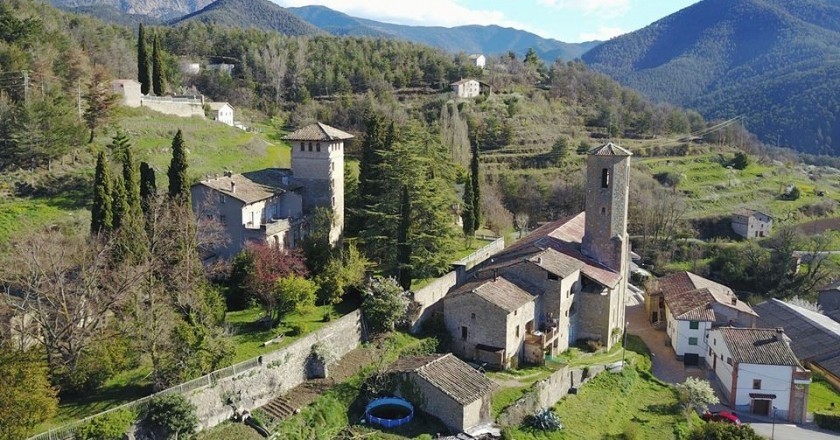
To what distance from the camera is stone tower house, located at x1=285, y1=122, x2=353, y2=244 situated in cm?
3938

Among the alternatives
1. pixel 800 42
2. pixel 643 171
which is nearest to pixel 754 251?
pixel 643 171

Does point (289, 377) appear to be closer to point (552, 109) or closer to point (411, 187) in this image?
point (411, 187)

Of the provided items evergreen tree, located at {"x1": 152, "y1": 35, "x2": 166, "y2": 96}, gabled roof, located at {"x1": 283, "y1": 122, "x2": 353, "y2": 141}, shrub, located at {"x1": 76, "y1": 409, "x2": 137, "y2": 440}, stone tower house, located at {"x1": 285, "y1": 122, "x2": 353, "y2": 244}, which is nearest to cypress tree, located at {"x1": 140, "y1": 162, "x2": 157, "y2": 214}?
gabled roof, located at {"x1": 283, "y1": 122, "x2": 353, "y2": 141}

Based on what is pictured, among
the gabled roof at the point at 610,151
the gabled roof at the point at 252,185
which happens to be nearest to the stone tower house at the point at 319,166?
the gabled roof at the point at 252,185

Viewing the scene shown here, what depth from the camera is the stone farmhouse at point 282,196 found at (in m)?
35.8

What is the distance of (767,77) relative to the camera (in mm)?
162375

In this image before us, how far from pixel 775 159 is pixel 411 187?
9493 centimetres

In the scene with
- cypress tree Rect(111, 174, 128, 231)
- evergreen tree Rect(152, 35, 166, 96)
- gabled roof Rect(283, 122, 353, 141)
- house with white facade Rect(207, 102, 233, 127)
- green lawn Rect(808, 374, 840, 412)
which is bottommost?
green lawn Rect(808, 374, 840, 412)

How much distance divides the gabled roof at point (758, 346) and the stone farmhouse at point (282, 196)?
23.8m

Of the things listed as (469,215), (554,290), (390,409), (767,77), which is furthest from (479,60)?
(390,409)

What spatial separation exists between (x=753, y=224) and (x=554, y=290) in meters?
49.7

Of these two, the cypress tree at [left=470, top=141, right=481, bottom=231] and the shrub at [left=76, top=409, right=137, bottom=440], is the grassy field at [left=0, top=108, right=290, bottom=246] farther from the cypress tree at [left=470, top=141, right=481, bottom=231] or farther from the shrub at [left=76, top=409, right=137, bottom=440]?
the cypress tree at [left=470, top=141, right=481, bottom=231]

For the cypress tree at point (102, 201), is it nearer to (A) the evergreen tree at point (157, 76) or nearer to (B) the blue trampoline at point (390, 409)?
(B) the blue trampoline at point (390, 409)

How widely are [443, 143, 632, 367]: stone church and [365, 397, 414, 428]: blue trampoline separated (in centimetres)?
615
